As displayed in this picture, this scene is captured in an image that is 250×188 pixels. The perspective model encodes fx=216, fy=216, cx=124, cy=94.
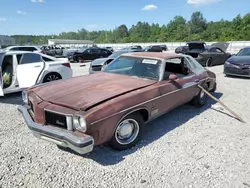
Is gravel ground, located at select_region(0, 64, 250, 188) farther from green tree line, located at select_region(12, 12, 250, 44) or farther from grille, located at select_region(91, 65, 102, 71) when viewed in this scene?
green tree line, located at select_region(12, 12, 250, 44)

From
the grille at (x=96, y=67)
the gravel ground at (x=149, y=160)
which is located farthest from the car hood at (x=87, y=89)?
the grille at (x=96, y=67)

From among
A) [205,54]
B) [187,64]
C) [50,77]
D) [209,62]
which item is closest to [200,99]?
[187,64]

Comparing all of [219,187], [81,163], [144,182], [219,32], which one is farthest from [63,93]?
[219,32]

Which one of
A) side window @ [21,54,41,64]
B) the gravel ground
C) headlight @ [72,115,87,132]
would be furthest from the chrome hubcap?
side window @ [21,54,41,64]

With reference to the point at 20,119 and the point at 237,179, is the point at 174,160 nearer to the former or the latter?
the point at 237,179

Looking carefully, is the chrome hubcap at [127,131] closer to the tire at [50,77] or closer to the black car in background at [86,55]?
the tire at [50,77]

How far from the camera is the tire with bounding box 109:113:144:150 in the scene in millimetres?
3330

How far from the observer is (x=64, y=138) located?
9.06 feet

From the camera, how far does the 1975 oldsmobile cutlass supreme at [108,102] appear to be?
2.82m

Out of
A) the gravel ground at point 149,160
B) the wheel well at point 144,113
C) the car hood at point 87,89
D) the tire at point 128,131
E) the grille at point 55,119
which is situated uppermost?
the car hood at point 87,89

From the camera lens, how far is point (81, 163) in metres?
3.13

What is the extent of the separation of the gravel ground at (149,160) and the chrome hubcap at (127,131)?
185mm

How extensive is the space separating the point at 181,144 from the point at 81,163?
172cm

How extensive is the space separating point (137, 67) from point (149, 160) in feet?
6.50
